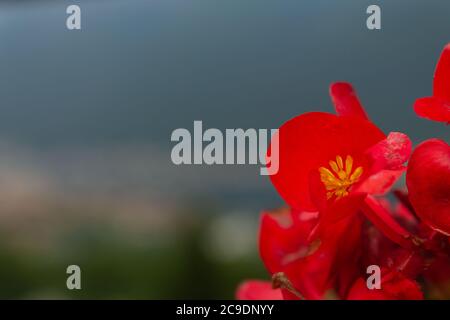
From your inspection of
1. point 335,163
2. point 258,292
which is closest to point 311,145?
point 335,163

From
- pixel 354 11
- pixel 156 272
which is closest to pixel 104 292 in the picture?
pixel 156 272

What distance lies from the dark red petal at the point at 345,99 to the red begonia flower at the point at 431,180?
1.7 inches

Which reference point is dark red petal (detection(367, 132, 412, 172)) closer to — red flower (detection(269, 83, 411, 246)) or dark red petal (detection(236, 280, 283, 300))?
red flower (detection(269, 83, 411, 246))

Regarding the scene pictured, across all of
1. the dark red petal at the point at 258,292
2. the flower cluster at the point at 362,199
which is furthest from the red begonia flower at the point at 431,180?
the dark red petal at the point at 258,292

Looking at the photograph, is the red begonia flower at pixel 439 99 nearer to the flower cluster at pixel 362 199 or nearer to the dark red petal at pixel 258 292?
the flower cluster at pixel 362 199

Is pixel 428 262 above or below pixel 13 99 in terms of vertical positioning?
below

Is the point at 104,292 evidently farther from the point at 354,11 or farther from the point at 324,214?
the point at 324,214

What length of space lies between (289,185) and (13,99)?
36.3 inches

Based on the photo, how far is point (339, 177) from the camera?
219mm

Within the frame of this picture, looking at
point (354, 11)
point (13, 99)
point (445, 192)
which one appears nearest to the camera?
point (445, 192)

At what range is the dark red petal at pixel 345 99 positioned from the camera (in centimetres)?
23

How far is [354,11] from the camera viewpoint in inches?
36.0

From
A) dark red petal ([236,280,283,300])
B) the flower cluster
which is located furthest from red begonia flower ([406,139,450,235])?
dark red petal ([236,280,283,300])

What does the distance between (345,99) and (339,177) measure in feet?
0.11
